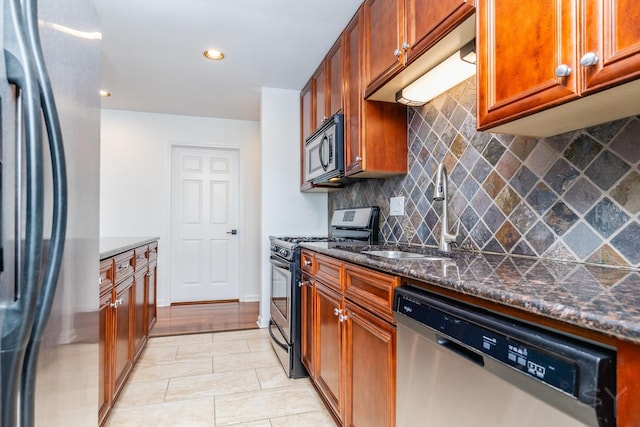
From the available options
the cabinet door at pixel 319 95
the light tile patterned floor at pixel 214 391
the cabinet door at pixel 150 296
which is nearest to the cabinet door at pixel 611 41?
the light tile patterned floor at pixel 214 391

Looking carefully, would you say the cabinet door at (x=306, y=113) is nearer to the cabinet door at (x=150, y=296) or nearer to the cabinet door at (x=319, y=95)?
the cabinet door at (x=319, y=95)

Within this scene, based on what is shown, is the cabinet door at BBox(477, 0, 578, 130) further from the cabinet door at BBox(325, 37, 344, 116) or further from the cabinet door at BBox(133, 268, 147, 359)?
the cabinet door at BBox(133, 268, 147, 359)

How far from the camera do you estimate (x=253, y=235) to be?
Result: 4613mm

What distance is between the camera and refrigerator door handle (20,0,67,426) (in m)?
0.68

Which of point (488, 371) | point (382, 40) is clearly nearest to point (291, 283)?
point (382, 40)

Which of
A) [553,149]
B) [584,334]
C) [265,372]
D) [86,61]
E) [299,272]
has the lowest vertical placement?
[265,372]

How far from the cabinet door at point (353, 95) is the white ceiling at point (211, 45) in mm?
114

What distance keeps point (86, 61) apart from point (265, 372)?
82.5 inches

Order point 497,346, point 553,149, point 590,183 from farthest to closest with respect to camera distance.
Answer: point 553,149, point 590,183, point 497,346

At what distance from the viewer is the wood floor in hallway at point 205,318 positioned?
3.37 m

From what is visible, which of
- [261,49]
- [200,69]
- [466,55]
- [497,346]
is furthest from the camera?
[200,69]

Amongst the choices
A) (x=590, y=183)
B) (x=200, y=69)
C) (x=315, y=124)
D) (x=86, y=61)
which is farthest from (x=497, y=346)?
(x=200, y=69)

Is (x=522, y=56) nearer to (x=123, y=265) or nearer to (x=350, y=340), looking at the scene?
(x=350, y=340)

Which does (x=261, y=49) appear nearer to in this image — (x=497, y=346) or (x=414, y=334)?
(x=414, y=334)
